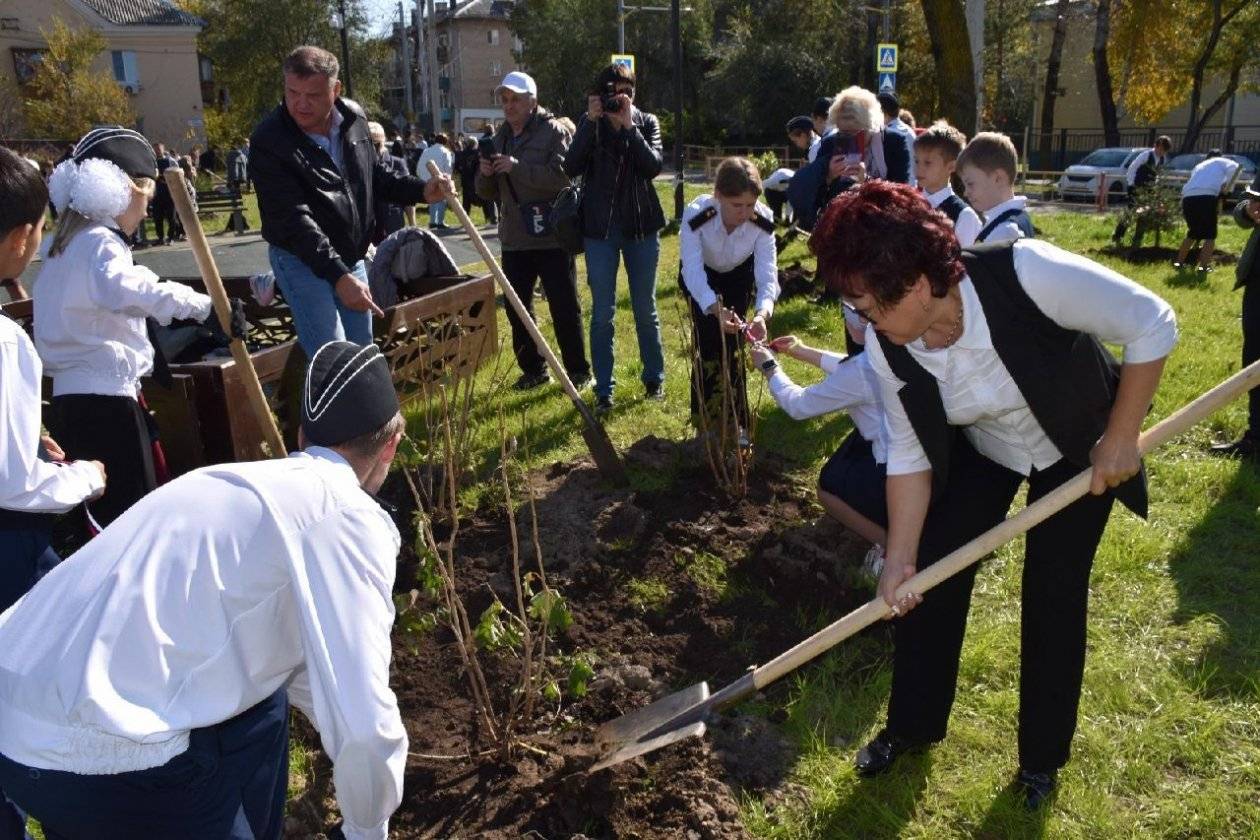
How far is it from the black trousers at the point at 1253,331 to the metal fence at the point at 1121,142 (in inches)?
1066

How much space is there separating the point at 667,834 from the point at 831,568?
4.90 feet

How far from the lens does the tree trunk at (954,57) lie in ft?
38.7

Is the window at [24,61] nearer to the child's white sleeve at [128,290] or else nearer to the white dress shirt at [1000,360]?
the child's white sleeve at [128,290]

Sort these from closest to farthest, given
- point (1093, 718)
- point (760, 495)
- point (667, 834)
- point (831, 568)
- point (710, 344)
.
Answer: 1. point (667, 834)
2. point (1093, 718)
3. point (831, 568)
4. point (760, 495)
5. point (710, 344)

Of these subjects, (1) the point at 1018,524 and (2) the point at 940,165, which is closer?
(1) the point at 1018,524

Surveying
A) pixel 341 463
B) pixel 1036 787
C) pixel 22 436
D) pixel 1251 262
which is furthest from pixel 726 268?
pixel 341 463

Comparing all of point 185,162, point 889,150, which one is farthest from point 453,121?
point 889,150

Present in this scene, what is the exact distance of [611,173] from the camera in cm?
568

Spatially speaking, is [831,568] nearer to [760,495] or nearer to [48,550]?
[760,495]

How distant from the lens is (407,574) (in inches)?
156

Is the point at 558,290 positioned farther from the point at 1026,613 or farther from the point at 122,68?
the point at 122,68

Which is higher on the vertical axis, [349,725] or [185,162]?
[185,162]

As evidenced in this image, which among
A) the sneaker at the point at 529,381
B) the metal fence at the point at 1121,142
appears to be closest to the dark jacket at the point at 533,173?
the sneaker at the point at 529,381

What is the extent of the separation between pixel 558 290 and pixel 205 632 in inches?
189
